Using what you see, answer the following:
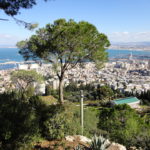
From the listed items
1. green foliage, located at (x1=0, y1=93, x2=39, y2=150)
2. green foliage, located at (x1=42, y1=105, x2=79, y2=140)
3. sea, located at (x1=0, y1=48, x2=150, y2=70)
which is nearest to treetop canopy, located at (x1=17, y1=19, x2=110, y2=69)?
sea, located at (x1=0, y1=48, x2=150, y2=70)

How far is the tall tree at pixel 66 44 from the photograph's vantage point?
19.2 feet

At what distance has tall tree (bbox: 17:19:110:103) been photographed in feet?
Result: 19.2

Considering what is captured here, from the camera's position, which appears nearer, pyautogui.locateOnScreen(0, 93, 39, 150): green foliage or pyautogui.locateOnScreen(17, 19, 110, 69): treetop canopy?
pyautogui.locateOnScreen(0, 93, 39, 150): green foliage

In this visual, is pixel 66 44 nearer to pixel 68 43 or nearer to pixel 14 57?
pixel 68 43

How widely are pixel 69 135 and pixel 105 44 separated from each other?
4.32 meters

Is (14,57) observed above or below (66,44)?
above

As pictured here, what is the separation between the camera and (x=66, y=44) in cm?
594

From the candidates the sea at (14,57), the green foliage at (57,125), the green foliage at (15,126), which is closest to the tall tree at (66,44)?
the sea at (14,57)

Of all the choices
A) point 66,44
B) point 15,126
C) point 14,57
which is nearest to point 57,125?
point 15,126

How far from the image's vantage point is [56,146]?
2680 mm

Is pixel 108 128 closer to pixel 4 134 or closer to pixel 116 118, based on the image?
pixel 116 118

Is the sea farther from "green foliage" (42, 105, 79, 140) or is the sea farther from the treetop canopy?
"green foliage" (42, 105, 79, 140)

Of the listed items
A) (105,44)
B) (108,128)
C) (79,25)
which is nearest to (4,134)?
(108,128)

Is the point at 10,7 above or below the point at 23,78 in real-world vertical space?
above
